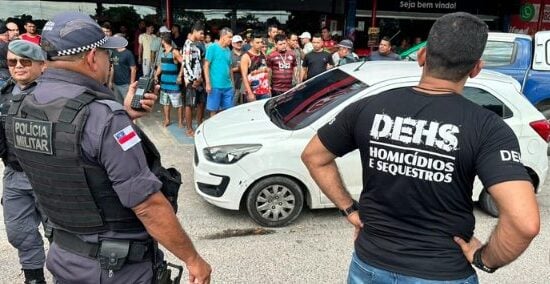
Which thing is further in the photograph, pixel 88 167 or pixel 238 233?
pixel 238 233

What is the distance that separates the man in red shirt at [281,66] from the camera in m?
7.27

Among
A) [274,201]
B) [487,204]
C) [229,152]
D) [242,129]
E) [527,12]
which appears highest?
[527,12]

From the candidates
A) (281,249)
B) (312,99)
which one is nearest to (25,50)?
(281,249)

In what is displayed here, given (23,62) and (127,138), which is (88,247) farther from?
(23,62)

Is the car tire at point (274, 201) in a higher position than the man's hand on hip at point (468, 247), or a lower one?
lower

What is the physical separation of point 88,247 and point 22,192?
1.43 m

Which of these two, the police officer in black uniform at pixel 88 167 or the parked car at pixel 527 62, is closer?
the police officer in black uniform at pixel 88 167

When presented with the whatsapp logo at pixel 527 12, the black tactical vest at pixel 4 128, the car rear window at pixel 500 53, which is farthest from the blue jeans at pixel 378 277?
the whatsapp logo at pixel 527 12

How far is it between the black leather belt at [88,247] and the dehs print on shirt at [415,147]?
991 mm

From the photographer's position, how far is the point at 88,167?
174 centimetres

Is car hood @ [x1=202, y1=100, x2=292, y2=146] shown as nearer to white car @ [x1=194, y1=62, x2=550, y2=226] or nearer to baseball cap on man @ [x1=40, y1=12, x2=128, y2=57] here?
white car @ [x1=194, y1=62, x2=550, y2=226]

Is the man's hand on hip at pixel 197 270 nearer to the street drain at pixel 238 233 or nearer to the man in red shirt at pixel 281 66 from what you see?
the street drain at pixel 238 233

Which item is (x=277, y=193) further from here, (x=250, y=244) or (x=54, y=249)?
(x=54, y=249)

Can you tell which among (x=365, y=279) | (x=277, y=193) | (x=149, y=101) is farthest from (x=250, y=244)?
(x=365, y=279)
